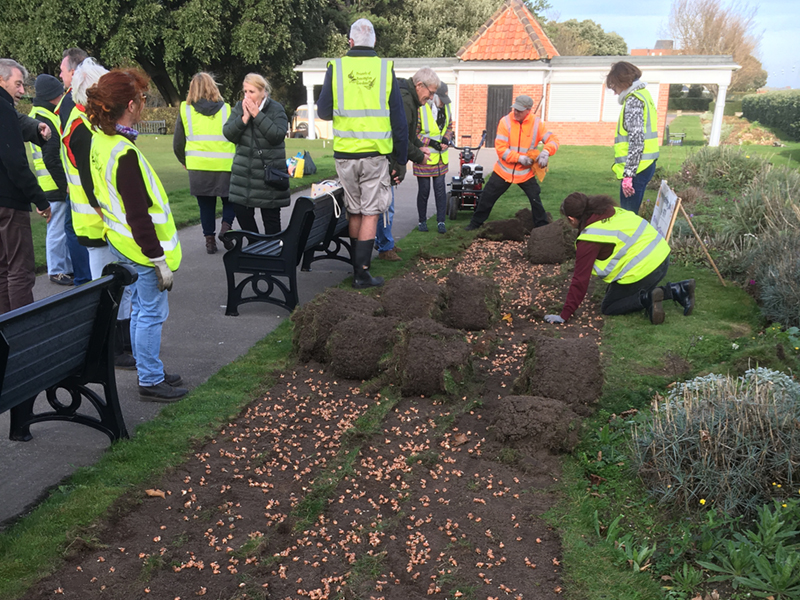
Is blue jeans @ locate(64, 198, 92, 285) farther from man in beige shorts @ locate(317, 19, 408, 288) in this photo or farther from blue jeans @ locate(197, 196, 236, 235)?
man in beige shorts @ locate(317, 19, 408, 288)

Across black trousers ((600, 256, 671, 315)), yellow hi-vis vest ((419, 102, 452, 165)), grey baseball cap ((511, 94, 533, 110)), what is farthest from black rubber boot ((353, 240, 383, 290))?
grey baseball cap ((511, 94, 533, 110))

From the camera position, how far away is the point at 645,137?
752 centimetres

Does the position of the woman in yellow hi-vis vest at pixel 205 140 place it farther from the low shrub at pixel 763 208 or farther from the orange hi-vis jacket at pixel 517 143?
the low shrub at pixel 763 208

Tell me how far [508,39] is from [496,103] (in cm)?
281

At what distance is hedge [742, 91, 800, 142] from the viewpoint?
32.6 metres

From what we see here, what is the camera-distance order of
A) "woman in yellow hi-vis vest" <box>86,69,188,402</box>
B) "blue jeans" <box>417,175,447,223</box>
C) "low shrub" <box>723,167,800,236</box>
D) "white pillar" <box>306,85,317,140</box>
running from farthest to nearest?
"white pillar" <box>306,85,317,140</box>, "blue jeans" <box>417,175,447,223</box>, "low shrub" <box>723,167,800,236</box>, "woman in yellow hi-vis vest" <box>86,69,188,402</box>

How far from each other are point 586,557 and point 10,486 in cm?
311

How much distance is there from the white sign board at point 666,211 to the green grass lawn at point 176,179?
6.90 m

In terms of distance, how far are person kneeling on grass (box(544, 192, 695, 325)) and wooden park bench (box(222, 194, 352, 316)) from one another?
241 centimetres

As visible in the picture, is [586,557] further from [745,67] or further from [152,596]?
[745,67]

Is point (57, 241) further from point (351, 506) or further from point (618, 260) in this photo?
point (618, 260)

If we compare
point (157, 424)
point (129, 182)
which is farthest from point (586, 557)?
point (129, 182)

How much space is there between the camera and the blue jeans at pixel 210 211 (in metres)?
8.54

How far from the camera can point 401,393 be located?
4.93 m
